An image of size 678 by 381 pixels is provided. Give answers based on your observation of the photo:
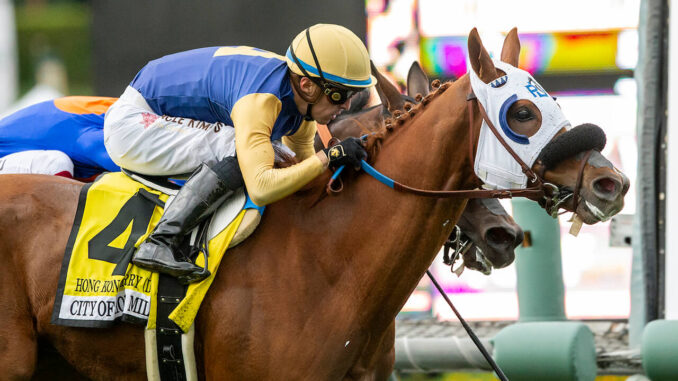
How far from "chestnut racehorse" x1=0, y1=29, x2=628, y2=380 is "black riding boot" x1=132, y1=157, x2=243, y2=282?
18 cm

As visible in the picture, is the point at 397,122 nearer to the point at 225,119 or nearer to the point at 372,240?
the point at 372,240

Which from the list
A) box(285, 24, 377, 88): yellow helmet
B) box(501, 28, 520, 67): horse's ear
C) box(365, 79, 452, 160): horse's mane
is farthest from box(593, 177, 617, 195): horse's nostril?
box(285, 24, 377, 88): yellow helmet

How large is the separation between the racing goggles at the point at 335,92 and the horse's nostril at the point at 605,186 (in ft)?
3.72

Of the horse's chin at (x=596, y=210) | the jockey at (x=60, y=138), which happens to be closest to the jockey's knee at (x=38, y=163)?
the jockey at (x=60, y=138)

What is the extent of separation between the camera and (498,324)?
839 centimetres

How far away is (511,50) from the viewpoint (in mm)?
4316

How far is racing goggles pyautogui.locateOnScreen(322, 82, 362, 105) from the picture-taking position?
4336mm

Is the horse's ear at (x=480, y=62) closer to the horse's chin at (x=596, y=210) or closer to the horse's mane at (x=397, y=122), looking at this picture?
the horse's mane at (x=397, y=122)

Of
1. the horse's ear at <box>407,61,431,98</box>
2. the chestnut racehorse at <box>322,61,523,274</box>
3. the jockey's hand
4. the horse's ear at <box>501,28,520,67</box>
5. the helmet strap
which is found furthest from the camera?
the horse's ear at <box>407,61,431,98</box>

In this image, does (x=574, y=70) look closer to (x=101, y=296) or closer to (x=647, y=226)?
(x=647, y=226)

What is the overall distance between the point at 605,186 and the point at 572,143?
0.67 feet

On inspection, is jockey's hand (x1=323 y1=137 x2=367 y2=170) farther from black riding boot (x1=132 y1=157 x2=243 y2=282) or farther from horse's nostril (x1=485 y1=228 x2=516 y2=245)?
horse's nostril (x1=485 y1=228 x2=516 y2=245)

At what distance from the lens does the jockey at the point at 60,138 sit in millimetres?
5129

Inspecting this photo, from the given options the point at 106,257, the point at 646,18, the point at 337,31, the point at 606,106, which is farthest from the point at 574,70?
the point at 106,257
